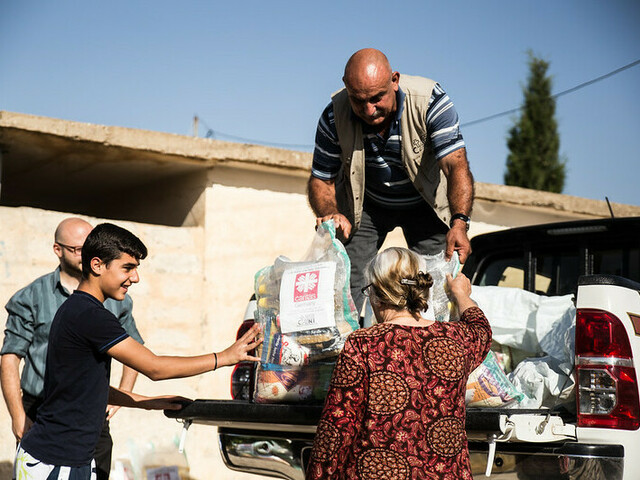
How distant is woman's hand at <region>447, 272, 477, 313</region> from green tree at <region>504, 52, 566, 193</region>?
2183 centimetres

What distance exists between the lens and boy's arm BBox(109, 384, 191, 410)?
3580 mm

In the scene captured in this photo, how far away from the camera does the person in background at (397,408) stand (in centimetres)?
281

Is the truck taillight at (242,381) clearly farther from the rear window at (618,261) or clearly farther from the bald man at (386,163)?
the rear window at (618,261)

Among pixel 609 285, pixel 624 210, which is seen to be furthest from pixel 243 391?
pixel 624 210

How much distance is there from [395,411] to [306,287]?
795mm

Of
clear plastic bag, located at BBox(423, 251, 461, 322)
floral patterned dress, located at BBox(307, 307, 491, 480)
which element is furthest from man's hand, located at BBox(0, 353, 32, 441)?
clear plastic bag, located at BBox(423, 251, 461, 322)

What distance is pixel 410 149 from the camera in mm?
4227

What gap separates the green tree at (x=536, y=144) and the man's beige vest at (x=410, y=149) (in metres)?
21.0

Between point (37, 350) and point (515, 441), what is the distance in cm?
252

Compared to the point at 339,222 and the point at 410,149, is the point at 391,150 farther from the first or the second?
the point at 339,222

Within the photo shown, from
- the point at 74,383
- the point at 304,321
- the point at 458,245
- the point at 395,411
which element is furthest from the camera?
the point at 458,245

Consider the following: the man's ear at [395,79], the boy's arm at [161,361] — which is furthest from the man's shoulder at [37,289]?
the man's ear at [395,79]

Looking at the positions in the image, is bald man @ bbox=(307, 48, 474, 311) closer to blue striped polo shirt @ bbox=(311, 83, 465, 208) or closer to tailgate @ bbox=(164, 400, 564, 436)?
blue striped polo shirt @ bbox=(311, 83, 465, 208)

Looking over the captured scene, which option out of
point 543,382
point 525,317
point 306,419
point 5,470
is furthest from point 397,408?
point 5,470
